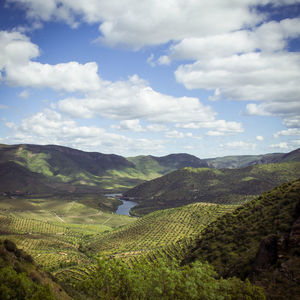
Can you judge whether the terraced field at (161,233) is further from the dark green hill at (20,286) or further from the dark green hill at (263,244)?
the dark green hill at (20,286)

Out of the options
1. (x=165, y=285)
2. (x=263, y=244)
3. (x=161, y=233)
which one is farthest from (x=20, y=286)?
(x=161, y=233)

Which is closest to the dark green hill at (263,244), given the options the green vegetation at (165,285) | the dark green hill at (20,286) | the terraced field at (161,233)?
the green vegetation at (165,285)

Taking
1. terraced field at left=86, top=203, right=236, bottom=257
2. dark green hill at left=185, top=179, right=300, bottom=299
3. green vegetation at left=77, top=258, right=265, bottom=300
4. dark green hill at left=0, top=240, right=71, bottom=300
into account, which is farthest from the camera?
terraced field at left=86, top=203, right=236, bottom=257

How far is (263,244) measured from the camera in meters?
54.4

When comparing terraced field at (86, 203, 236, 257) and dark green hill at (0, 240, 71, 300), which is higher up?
dark green hill at (0, 240, 71, 300)

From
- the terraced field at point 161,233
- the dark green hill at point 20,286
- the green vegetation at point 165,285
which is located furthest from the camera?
the terraced field at point 161,233

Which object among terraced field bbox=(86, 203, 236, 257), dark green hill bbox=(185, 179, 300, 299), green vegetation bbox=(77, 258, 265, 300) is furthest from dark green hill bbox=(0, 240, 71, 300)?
terraced field bbox=(86, 203, 236, 257)

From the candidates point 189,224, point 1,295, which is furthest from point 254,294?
point 189,224

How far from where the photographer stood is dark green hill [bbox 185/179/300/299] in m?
45.5

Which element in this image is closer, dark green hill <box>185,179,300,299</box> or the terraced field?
dark green hill <box>185,179,300,299</box>

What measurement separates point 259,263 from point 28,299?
140 ft

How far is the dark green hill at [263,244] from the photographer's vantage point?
45531 millimetres

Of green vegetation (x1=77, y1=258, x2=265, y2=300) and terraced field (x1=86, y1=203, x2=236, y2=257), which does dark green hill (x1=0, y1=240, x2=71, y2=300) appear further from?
terraced field (x1=86, y1=203, x2=236, y2=257)

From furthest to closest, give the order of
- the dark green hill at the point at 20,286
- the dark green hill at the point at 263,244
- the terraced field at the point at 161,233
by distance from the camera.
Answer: the terraced field at the point at 161,233, the dark green hill at the point at 263,244, the dark green hill at the point at 20,286
